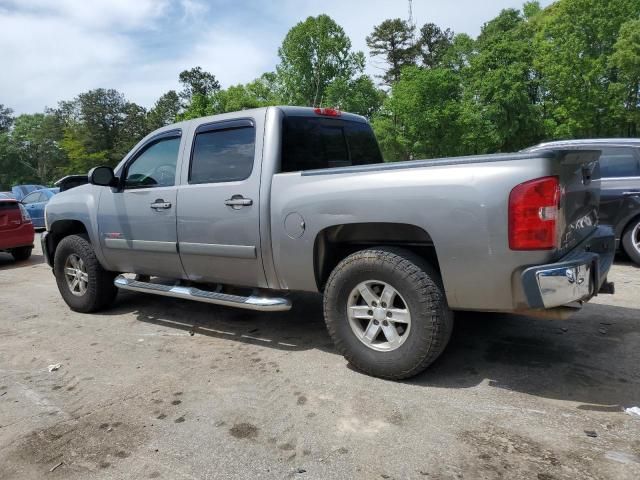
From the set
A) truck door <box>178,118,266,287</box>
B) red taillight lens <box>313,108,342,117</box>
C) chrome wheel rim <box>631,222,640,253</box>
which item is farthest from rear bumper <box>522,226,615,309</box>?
chrome wheel rim <box>631,222,640,253</box>

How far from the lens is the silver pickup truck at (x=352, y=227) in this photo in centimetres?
287

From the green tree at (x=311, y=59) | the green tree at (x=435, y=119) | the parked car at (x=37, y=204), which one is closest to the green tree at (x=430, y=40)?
the green tree at (x=311, y=59)

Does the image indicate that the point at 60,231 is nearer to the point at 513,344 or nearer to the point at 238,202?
the point at 238,202

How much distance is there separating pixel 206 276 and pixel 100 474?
2.13 metres

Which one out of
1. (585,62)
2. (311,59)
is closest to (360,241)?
(585,62)

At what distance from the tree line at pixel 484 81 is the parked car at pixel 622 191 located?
24051 mm

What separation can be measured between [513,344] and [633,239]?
13.2ft

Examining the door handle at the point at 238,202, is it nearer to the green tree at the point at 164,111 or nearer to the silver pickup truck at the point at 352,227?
the silver pickup truck at the point at 352,227

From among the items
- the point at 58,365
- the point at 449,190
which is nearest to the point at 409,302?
the point at 449,190

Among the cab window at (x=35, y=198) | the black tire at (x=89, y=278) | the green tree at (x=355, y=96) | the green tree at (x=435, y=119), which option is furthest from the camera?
the green tree at (x=355, y=96)

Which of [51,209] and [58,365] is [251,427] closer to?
[58,365]

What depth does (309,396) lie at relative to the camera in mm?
3295

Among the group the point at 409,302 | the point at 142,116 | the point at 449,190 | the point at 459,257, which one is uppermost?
the point at 142,116

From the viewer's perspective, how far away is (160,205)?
457 centimetres
